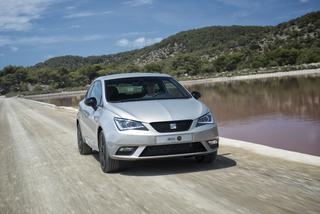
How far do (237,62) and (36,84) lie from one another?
254 feet

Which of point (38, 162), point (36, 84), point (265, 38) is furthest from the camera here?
point (36, 84)

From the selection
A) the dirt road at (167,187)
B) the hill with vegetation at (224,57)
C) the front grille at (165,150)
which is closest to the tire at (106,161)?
the dirt road at (167,187)

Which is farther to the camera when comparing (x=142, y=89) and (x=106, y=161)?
(x=142, y=89)

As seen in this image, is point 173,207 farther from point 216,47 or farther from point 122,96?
point 216,47

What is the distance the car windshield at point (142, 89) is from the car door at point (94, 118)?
0.25 metres

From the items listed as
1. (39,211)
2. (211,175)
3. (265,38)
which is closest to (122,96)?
(211,175)

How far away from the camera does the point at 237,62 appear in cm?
13300

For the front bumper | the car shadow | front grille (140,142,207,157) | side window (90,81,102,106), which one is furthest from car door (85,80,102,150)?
front grille (140,142,207,157)

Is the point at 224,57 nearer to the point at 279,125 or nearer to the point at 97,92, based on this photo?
the point at 279,125

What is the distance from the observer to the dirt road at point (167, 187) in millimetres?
5488

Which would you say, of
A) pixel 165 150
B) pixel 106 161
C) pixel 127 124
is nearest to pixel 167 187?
pixel 165 150

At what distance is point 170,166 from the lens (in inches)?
322

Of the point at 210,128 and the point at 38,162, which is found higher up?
the point at 210,128

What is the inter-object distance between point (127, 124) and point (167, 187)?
1.21 m
